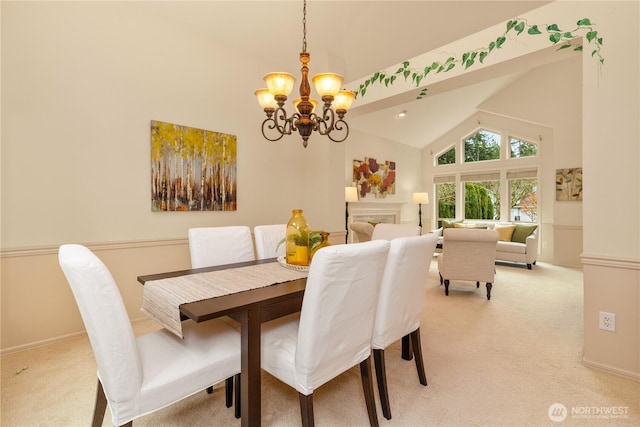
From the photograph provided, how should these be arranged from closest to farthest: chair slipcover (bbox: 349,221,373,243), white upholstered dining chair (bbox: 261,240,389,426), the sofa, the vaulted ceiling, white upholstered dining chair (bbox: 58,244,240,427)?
white upholstered dining chair (bbox: 58,244,240,427), white upholstered dining chair (bbox: 261,240,389,426), the vaulted ceiling, chair slipcover (bbox: 349,221,373,243), the sofa

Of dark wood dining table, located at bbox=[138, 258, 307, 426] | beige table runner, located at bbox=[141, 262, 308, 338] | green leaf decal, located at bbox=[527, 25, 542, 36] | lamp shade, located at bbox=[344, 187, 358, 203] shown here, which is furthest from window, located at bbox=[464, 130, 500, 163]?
dark wood dining table, located at bbox=[138, 258, 307, 426]

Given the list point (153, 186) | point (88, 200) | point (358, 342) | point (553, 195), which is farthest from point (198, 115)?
point (553, 195)

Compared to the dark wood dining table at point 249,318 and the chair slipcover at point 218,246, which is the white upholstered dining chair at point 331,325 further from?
the chair slipcover at point 218,246

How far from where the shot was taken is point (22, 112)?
7.25 ft

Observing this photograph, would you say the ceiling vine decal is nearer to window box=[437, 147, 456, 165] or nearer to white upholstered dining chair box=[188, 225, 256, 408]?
white upholstered dining chair box=[188, 225, 256, 408]

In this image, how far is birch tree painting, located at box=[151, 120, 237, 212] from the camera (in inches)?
111

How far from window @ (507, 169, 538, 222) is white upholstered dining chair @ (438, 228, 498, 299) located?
3.48 metres

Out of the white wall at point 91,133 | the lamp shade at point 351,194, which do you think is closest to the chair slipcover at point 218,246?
the white wall at point 91,133

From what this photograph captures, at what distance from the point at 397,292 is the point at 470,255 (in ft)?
8.10

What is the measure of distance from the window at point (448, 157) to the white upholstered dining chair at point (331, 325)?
22.2ft

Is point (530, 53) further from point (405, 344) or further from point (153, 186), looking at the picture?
point (153, 186)

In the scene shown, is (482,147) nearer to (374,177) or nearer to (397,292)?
(374,177)

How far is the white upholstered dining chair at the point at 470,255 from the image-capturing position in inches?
138

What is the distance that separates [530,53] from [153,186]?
3366 mm
